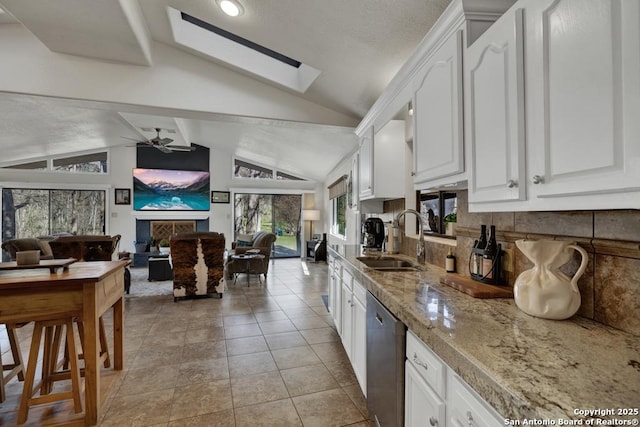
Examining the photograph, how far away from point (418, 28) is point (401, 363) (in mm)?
2034

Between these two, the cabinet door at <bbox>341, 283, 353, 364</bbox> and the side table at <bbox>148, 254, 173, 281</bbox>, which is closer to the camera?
the cabinet door at <bbox>341, 283, 353, 364</bbox>

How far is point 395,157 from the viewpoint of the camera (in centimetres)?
266

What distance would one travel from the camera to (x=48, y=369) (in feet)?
6.57

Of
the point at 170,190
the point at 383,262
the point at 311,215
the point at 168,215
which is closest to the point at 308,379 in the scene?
the point at 383,262

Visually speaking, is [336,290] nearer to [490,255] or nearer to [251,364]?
[251,364]

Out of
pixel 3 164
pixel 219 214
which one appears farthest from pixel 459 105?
pixel 3 164

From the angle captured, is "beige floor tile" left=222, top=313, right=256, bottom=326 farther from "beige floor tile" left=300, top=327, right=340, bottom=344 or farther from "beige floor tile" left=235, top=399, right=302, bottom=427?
"beige floor tile" left=235, top=399, right=302, bottom=427

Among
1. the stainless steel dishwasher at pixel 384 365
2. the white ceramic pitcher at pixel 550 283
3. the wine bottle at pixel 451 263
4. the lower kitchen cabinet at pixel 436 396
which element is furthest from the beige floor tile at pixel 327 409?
the white ceramic pitcher at pixel 550 283

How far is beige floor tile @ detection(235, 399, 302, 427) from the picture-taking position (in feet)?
6.07

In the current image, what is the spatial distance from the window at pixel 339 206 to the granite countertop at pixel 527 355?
5017 mm

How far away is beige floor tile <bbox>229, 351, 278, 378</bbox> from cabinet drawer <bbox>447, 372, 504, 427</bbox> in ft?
6.14

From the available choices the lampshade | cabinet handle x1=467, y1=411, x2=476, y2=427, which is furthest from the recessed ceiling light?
the lampshade

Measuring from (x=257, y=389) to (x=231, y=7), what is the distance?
2827 mm

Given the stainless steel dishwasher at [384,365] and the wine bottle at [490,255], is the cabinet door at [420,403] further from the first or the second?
the wine bottle at [490,255]
